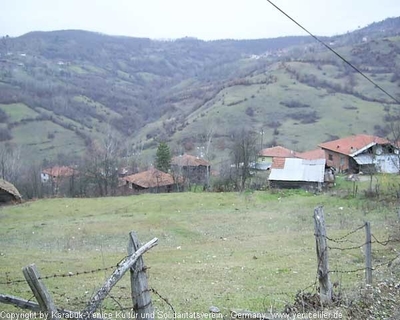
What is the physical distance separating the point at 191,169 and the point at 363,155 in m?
20.2

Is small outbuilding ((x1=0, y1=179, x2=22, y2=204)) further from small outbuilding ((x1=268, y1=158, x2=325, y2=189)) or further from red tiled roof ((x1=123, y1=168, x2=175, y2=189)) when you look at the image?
small outbuilding ((x1=268, y1=158, x2=325, y2=189))

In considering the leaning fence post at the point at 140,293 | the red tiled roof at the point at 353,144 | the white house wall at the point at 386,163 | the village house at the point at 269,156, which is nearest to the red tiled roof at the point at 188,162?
the village house at the point at 269,156

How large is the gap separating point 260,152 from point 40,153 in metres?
47.4

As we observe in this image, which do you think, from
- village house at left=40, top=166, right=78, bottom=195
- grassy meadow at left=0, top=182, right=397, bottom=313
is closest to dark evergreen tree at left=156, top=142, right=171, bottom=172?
village house at left=40, top=166, right=78, bottom=195

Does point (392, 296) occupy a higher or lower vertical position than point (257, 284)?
higher

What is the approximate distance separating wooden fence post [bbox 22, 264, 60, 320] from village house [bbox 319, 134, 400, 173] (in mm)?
46717

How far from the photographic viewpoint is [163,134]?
312 feet

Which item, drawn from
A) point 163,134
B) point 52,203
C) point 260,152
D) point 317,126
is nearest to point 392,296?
point 52,203

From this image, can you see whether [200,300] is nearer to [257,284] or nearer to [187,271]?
[257,284]

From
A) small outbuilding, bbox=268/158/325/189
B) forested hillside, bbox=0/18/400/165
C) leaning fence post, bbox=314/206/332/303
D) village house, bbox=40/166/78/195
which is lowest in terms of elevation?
village house, bbox=40/166/78/195

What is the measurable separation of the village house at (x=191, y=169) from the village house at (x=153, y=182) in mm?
1874

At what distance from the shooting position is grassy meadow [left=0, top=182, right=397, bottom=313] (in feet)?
31.6

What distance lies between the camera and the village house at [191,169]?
48722 millimetres

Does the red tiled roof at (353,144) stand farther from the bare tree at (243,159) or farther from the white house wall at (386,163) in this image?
the bare tree at (243,159)
